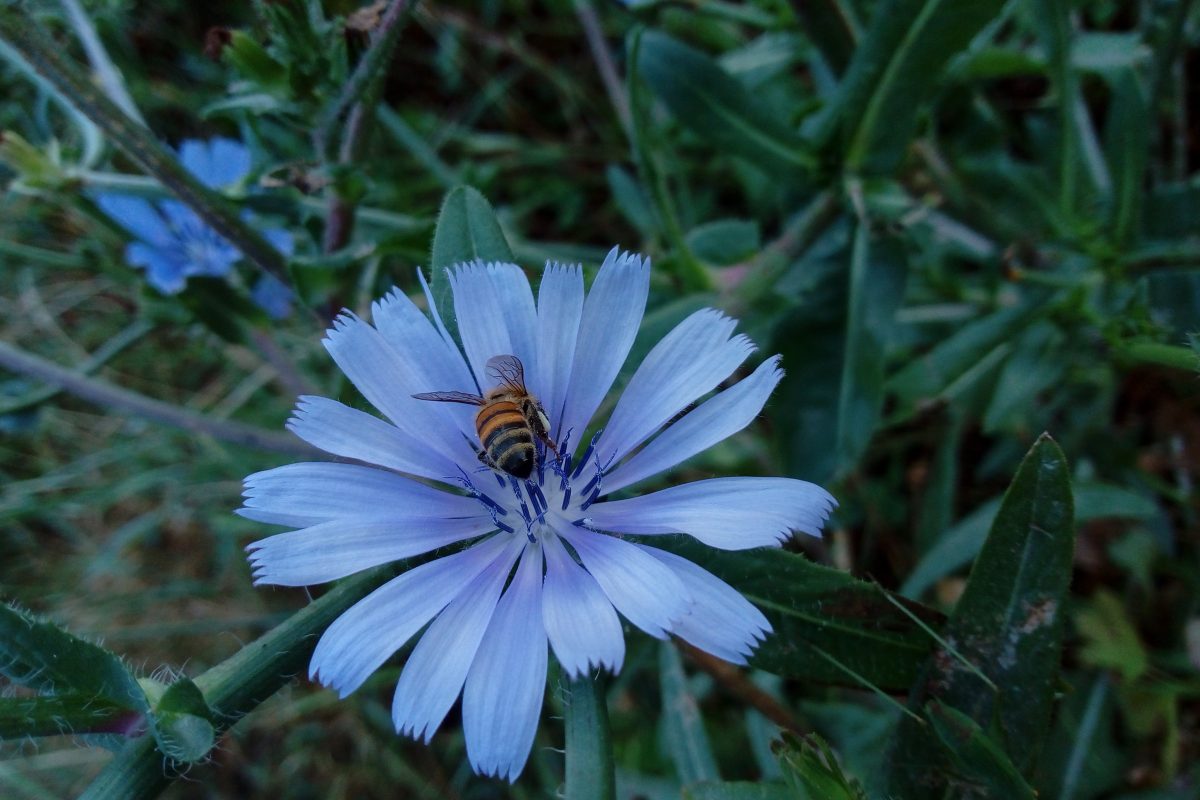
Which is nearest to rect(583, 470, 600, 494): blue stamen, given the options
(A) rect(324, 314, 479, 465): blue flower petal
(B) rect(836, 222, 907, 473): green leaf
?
(A) rect(324, 314, 479, 465): blue flower petal

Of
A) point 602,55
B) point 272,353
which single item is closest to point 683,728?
point 272,353

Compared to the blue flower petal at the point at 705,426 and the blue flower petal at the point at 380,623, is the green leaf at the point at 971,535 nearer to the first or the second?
the blue flower petal at the point at 705,426

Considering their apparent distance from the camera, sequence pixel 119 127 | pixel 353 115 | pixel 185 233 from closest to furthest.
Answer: pixel 119 127
pixel 353 115
pixel 185 233

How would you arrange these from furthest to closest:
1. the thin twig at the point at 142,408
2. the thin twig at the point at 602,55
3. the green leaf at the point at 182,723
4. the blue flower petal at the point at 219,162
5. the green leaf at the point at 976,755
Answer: the thin twig at the point at 602,55 < the blue flower petal at the point at 219,162 < the thin twig at the point at 142,408 < the green leaf at the point at 976,755 < the green leaf at the point at 182,723

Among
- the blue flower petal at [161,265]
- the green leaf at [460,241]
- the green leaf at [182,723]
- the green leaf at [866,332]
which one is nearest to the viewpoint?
the green leaf at [182,723]

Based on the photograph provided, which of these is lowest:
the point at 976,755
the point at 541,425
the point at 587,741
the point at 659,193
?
the point at 976,755

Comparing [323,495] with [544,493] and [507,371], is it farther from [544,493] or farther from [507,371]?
[544,493]

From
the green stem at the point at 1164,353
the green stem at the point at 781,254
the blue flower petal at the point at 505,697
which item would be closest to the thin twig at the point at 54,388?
the green stem at the point at 781,254

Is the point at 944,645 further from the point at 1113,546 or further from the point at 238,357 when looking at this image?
the point at 238,357
